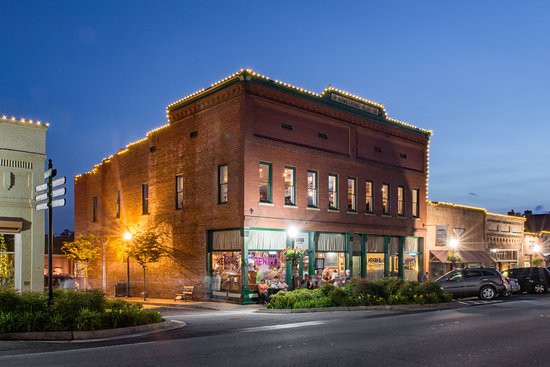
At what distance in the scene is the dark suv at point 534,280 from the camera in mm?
34719

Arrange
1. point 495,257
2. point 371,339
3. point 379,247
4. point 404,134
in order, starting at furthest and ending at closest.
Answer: point 495,257
point 404,134
point 379,247
point 371,339

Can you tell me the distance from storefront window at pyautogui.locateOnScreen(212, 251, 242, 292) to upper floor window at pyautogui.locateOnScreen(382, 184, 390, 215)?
518 inches

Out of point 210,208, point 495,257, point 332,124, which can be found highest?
point 332,124

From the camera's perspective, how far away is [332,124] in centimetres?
3325

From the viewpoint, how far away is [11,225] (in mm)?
22234

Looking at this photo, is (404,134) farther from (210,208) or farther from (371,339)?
(371,339)

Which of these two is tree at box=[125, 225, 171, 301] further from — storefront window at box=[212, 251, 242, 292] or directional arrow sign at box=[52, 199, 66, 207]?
directional arrow sign at box=[52, 199, 66, 207]

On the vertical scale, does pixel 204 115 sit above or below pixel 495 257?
above

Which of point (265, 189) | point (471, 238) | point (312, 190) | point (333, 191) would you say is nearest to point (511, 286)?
point (333, 191)

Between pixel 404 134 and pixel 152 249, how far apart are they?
19199 mm

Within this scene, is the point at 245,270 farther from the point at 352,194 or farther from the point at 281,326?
the point at 281,326

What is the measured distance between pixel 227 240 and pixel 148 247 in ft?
18.6

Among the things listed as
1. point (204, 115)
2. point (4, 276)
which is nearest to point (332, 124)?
point (204, 115)

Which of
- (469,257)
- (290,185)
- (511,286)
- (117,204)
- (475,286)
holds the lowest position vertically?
(511,286)
